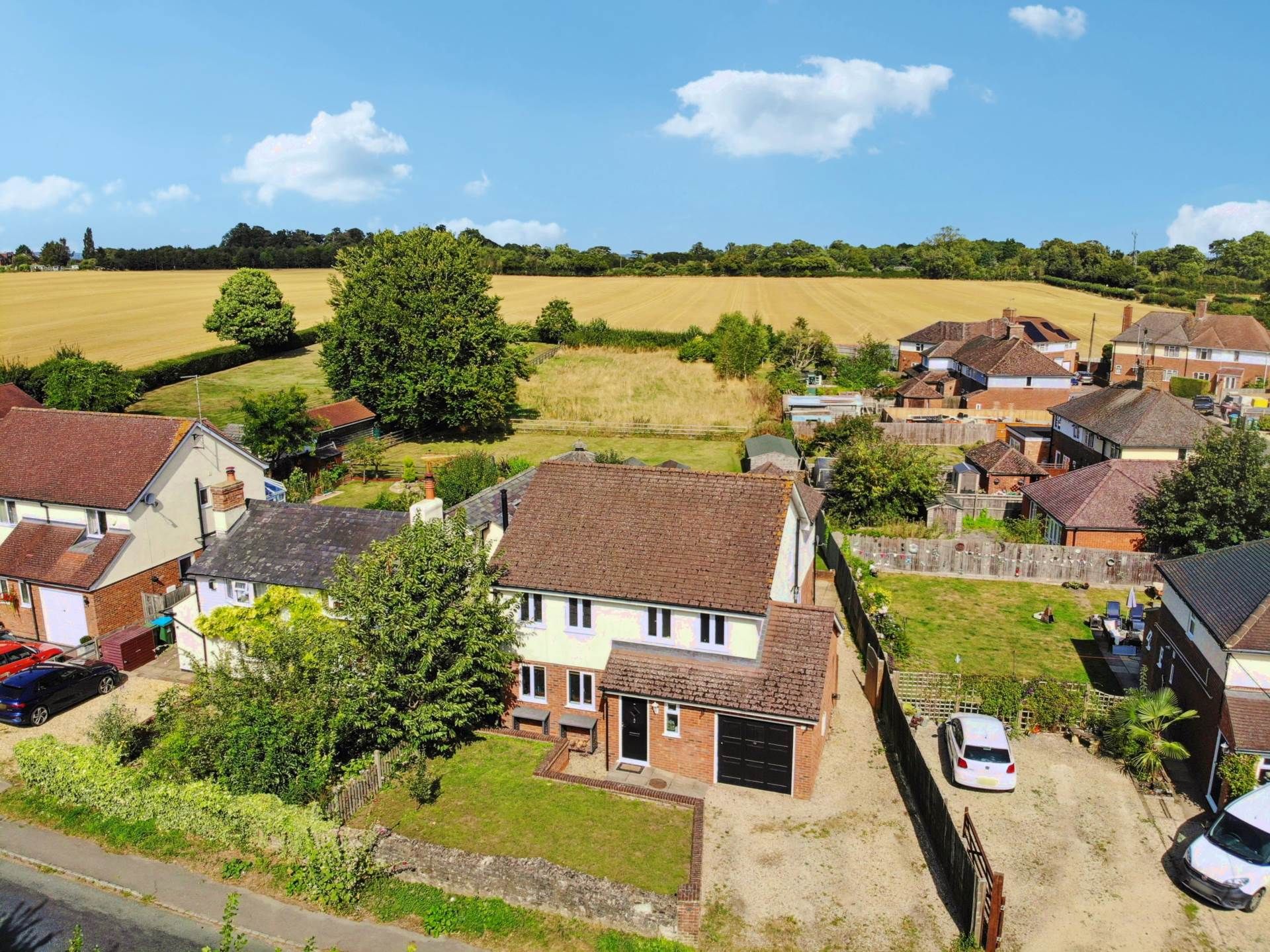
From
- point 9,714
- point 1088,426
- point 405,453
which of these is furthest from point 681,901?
point 405,453

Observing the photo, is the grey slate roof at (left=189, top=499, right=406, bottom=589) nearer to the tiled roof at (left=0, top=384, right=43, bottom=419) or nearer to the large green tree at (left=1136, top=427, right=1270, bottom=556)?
the tiled roof at (left=0, top=384, right=43, bottom=419)

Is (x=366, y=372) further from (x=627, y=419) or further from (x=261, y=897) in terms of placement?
(x=261, y=897)

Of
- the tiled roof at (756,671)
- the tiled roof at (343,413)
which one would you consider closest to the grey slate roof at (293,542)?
the tiled roof at (756,671)

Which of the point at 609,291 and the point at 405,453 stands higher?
the point at 609,291

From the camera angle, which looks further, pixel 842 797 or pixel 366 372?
pixel 366 372

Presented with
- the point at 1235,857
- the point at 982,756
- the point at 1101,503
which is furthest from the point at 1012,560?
the point at 1235,857

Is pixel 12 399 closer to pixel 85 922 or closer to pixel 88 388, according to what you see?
pixel 88 388

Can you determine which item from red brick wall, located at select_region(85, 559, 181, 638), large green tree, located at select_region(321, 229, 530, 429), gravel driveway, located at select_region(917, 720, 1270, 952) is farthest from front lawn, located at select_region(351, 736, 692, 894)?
large green tree, located at select_region(321, 229, 530, 429)
